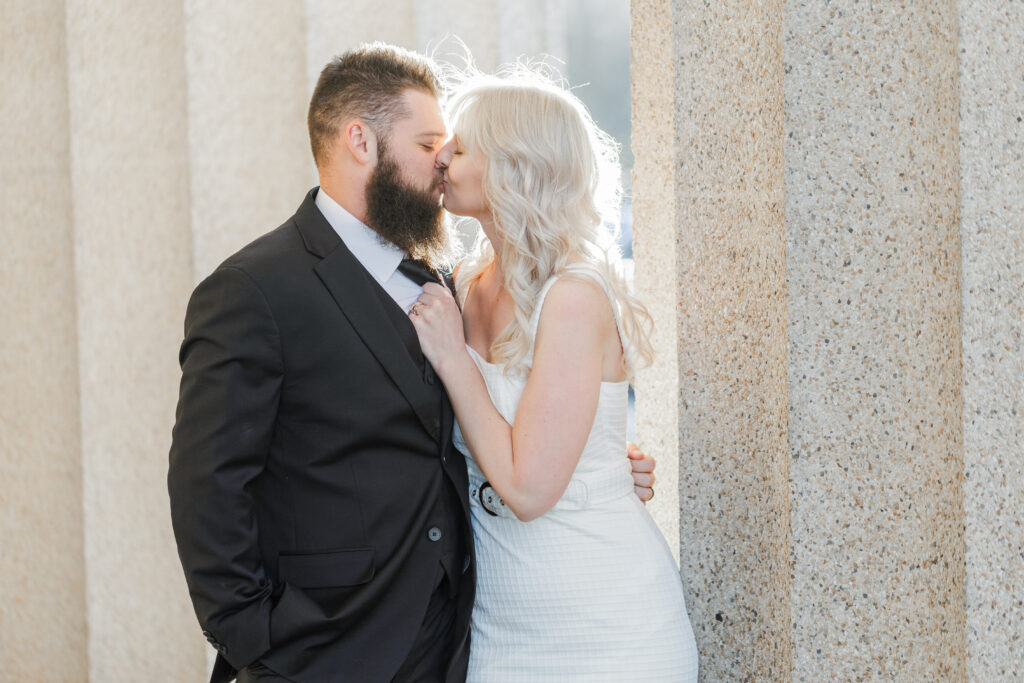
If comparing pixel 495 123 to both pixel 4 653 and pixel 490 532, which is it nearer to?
pixel 490 532

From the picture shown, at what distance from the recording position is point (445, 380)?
1.76 metres

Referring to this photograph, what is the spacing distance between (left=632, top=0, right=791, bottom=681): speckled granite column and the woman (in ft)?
0.35

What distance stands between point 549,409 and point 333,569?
522 mm

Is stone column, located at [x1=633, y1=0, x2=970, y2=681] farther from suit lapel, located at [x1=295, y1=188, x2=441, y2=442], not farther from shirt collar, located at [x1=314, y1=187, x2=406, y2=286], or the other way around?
shirt collar, located at [x1=314, y1=187, x2=406, y2=286]

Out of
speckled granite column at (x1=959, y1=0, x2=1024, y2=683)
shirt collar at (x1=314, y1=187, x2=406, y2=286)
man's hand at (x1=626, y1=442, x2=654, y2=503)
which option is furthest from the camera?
man's hand at (x1=626, y1=442, x2=654, y2=503)

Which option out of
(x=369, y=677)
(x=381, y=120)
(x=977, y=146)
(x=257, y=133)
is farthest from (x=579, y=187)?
(x=257, y=133)

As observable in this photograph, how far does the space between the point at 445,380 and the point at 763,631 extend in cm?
80

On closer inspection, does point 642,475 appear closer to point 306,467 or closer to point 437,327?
point 437,327

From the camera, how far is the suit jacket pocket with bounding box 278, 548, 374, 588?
1676 millimetres

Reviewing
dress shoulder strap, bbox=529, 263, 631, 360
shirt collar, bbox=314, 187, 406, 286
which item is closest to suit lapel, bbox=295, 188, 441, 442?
shirt collar, bbox=314, 187, 406, 286

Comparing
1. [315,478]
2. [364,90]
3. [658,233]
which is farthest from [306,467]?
[658,233]

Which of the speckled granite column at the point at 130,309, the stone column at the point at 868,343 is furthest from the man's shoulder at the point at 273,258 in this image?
the speckled granite column at the point at 130,309

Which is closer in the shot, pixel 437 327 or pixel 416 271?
pixel 437 327

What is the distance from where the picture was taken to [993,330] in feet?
5.14
